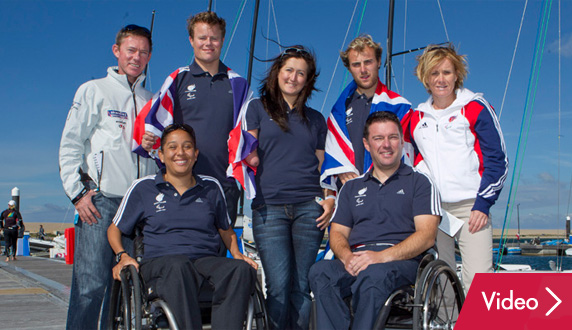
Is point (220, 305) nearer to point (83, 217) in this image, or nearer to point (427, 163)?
point (83, 217)

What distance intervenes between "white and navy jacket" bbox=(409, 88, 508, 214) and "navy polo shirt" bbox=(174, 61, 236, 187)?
1.18 meters

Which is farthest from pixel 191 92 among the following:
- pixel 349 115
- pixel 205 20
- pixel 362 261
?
pixel 362 261

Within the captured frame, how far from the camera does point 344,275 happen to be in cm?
250

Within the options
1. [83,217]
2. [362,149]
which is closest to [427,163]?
[362,149]

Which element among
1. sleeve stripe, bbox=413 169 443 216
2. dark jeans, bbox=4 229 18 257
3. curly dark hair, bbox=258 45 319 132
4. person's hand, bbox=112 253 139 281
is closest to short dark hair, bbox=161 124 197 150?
curly dark hair, bbox=258 45 319 132

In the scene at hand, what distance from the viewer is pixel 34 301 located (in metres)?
5.43

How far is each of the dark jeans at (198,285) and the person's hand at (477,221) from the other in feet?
4.21

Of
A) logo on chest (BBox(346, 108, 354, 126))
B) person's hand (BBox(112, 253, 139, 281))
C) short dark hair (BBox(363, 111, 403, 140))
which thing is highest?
logo on chest (BBox(346, 108, 354, 126))

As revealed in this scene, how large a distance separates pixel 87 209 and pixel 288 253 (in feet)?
3.66

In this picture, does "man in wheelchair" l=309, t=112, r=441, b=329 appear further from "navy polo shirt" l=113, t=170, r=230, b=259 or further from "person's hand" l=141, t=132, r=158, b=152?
"person's hand" l=141, t=132, r=158, b=152

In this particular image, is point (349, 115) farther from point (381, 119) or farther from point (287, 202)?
point (287, 202)

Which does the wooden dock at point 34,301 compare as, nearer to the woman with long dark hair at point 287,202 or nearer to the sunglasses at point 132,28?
the woman with long dark hair at point 287,202

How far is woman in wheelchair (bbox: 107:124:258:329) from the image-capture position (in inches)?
91.1

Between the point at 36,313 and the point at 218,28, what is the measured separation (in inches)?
128
